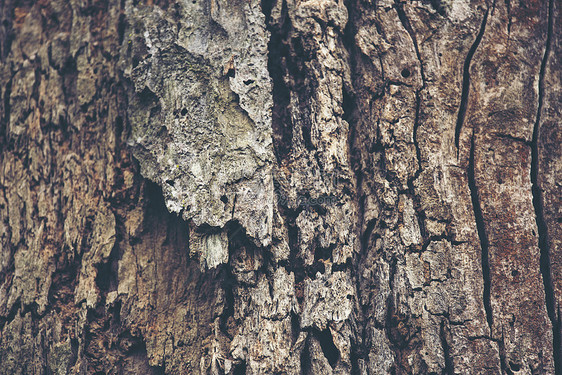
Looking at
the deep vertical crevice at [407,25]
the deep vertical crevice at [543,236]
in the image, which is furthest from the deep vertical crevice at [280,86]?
the deep vertical crevice at [543,236]

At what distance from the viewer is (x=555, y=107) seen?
141 inches

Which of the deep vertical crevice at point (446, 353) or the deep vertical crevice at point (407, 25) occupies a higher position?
the deep vertical crevice at point (407, 25)

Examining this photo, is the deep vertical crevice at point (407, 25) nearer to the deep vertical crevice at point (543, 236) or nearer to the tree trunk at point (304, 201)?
the tree trunk at point (304, 201)

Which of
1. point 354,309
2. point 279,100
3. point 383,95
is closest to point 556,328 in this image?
point 354,309

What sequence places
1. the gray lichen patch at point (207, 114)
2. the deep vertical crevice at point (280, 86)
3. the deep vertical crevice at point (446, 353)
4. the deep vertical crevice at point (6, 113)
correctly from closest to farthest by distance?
the deep vertical crevice at point (446, 353)
the gray lichen patch at point (207, 114)
the deep vertical crevice at point (280, 86)
the deep vertical crevice at point (6, 113)

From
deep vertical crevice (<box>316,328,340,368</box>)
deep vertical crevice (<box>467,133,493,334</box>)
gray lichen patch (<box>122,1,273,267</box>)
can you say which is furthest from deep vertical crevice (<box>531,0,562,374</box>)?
gray lichen patch (<box>122,1,273,267</box>)

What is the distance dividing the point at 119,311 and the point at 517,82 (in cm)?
365

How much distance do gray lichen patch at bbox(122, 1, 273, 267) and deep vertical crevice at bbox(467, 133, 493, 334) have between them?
1.54 m

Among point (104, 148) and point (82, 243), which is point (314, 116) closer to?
point (104, 148)

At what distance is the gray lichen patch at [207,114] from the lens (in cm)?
340

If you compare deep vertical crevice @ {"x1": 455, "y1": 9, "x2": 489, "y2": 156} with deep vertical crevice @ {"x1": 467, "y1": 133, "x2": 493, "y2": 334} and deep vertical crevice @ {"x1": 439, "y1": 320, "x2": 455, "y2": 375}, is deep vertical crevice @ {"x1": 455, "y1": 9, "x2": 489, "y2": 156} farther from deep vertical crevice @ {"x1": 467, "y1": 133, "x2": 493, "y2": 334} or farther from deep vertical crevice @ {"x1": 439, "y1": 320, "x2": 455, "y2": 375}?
deep vertical crevice @ {"x1": 439, "y1": 320, "x2": 455, "y2": 375}

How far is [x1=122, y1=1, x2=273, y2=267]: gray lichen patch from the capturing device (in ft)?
11.1

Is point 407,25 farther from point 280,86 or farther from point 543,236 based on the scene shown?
point 543,236

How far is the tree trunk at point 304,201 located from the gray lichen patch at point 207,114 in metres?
0.02
